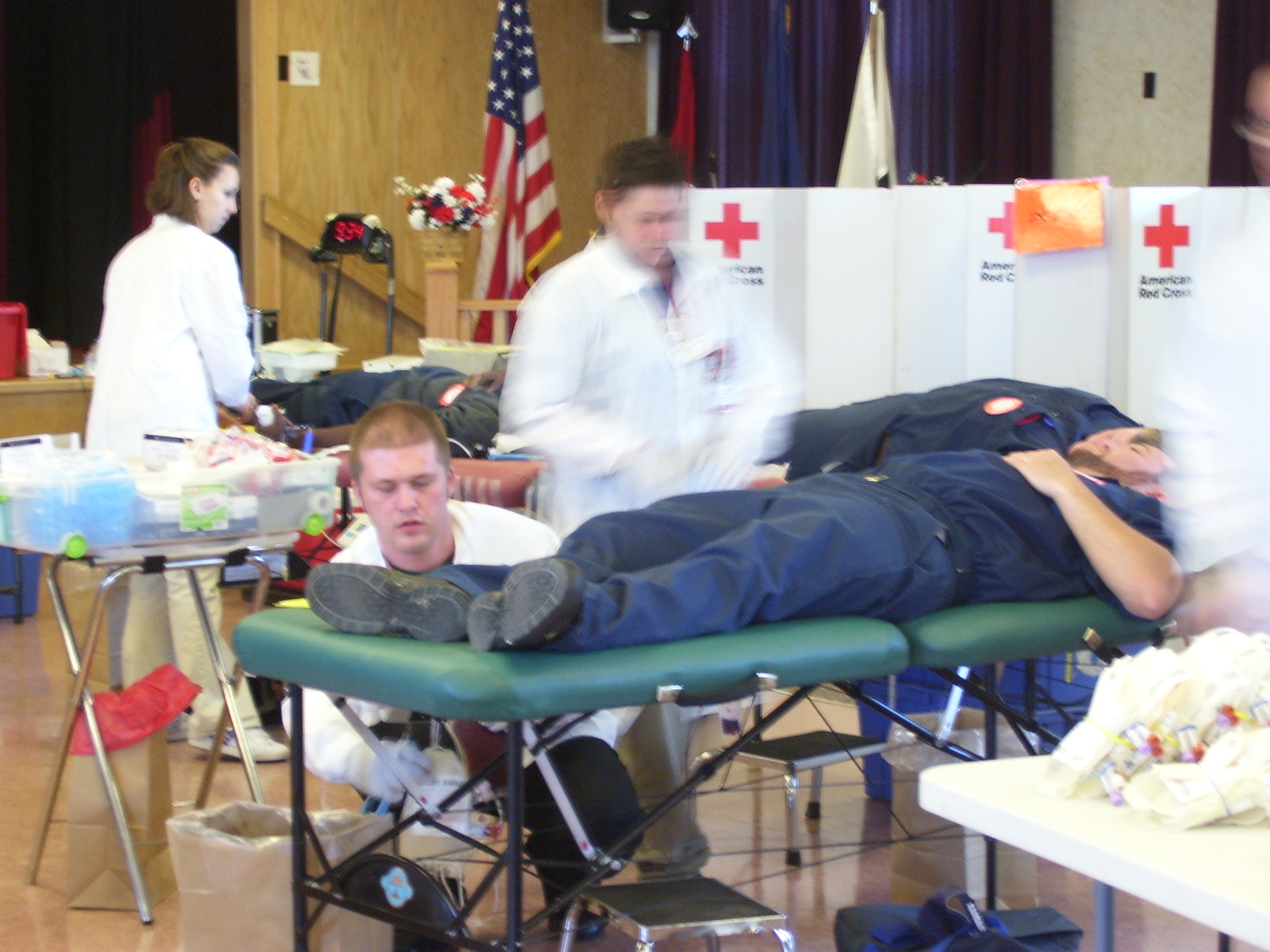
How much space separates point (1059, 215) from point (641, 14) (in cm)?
377

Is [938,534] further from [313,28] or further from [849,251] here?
[313,28]

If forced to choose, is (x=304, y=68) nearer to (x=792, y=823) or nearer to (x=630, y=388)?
(x=630, y=388)

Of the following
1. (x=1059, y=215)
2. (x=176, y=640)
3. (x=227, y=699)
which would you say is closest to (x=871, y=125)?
(x=1059, y=215)

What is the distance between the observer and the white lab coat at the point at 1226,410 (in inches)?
60.1

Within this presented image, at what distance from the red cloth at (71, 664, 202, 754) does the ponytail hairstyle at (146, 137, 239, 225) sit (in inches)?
44.9

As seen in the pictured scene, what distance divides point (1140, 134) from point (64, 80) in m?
5.07

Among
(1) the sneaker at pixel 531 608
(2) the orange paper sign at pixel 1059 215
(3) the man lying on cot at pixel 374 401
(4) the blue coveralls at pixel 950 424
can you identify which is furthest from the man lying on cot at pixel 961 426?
(1) the sneaker at pixel 531 608

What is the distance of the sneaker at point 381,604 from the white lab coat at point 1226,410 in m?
0.85

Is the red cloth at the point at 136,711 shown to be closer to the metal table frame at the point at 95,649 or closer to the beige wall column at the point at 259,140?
the metal table frame at the point at 95,649

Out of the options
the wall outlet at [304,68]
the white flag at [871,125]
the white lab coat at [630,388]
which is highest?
the wall outlet at [304,68]

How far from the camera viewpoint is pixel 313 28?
6141 millimetres

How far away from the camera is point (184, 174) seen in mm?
3061

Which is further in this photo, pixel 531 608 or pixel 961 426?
pixel 961 426

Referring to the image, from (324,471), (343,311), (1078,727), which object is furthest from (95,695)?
(343,311)
